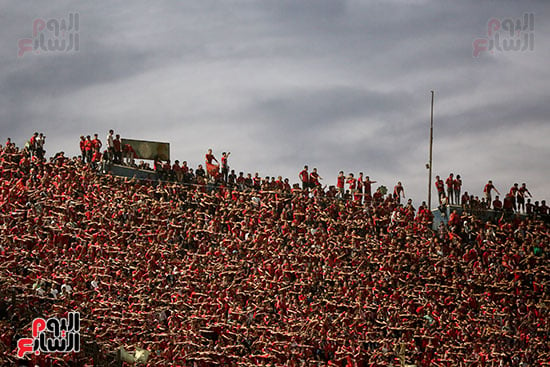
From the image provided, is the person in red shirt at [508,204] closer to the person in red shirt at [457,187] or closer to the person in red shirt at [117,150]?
the person in red shirt at [457,187]

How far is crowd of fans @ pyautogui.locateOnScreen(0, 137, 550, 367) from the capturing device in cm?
3469

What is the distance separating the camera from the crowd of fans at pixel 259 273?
34.7m

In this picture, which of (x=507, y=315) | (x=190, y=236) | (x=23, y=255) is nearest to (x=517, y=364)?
(x=507, y=315)

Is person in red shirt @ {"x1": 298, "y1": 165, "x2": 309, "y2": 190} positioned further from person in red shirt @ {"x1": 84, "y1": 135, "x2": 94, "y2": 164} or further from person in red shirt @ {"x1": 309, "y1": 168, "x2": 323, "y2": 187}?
person in red shirt @ {"x1": 84, "y1": 135, "x2": 94, "y2": 164}

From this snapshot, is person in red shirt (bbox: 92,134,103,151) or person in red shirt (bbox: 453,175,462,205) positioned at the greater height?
person in red shirt (bbox: 92,134,103,151)

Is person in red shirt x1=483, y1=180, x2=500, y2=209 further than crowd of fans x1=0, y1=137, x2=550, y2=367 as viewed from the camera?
Yes

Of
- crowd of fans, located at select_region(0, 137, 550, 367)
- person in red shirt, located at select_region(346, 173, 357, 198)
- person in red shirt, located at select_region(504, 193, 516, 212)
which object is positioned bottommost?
crowd of fans, located at select_region(0, 137, 550, 367)

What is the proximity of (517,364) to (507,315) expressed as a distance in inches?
125

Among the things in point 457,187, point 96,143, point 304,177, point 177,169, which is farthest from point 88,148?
point 457,187

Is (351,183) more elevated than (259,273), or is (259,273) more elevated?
(351,183)

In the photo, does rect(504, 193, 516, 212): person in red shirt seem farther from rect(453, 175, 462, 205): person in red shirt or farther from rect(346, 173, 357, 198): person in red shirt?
rect(346, 173, 357, 198): person in red shirt

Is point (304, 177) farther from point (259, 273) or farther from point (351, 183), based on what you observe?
point (259, 273)

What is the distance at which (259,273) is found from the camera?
3897 centimetres

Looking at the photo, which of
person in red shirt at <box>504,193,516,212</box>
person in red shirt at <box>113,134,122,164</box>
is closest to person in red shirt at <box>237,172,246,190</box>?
person in red shirt at <box>113,134,122,164</box>
